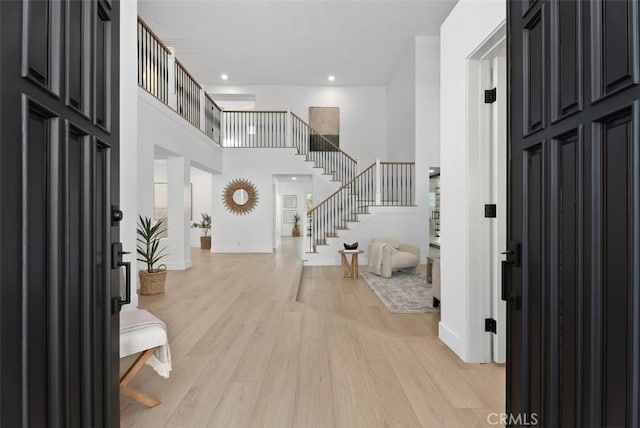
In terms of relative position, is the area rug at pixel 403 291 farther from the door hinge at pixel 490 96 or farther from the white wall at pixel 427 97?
the white wall at pixel 427 97

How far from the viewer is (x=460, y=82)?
2541 millimetres

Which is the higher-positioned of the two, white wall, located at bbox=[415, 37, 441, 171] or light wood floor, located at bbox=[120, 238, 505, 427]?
white wall, located at bbox=[415, 37, 441, 171]

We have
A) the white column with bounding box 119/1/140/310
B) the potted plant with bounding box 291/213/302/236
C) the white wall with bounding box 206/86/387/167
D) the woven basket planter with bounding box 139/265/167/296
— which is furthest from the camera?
the potted plant with bounding box 291/213/302/236

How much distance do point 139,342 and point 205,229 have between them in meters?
9.55

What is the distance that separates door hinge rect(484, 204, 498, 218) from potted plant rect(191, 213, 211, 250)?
9378 mm

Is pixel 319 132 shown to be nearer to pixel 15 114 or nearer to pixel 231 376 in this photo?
pixel 231 376

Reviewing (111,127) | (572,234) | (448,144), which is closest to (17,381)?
(111,127)

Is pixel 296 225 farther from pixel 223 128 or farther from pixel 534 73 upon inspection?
pixel 534 73

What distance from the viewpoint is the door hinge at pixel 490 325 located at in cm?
237

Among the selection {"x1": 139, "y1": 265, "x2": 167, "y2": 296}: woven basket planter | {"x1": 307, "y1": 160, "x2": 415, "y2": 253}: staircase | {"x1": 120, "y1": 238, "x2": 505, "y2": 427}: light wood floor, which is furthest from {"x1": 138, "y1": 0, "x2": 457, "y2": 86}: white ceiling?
{"x1": 120, "y1": 238, "x2": 505, "y2": 427}: light wood floor

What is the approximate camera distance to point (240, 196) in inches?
A: 363

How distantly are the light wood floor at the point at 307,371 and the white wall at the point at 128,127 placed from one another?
32.8 inches

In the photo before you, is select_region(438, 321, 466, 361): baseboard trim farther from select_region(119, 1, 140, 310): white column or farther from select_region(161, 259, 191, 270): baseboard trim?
select_region(161, 259, 191, 270): baseboard trim

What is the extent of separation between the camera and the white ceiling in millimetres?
6262
